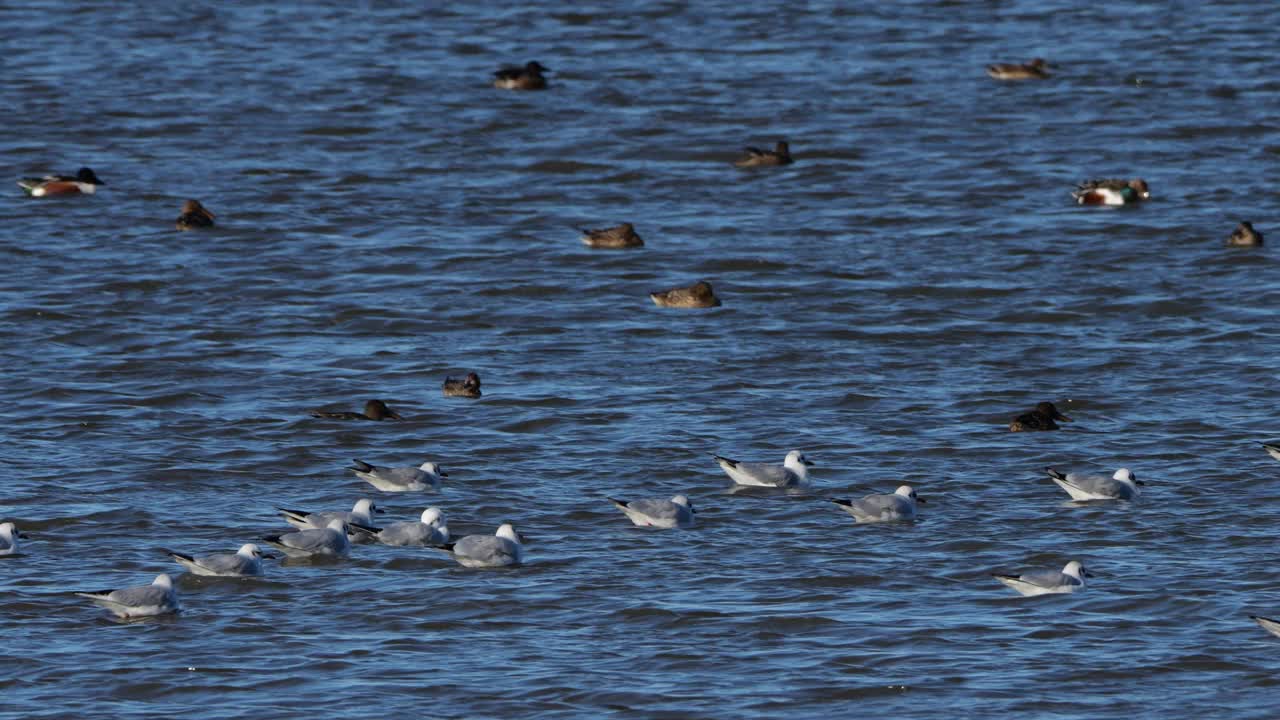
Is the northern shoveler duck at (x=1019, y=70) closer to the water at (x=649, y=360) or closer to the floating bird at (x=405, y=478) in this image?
the water at (x=649, y=360)

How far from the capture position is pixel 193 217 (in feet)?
107

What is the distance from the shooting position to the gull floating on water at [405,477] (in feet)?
68.1

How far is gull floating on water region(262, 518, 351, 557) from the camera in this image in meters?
18.4

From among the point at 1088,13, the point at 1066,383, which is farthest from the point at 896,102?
the point at 1066,383

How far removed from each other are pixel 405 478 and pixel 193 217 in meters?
12.9

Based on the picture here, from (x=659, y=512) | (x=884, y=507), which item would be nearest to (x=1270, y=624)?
(x=884, y=507)

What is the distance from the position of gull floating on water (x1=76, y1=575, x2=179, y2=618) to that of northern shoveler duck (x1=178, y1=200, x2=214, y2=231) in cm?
1610

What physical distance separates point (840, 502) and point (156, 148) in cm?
2225

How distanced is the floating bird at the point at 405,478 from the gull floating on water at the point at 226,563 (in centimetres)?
286

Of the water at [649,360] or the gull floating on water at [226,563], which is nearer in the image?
the water at [649,360]

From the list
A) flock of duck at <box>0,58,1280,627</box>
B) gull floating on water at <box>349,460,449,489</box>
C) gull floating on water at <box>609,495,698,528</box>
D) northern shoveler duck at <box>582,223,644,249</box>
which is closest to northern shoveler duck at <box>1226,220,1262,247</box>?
northern shoveler duck at <box>582,223,644,249</box>

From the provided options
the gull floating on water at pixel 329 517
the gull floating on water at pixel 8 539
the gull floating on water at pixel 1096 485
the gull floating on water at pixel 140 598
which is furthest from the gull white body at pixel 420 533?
the gull floating on water at pixel 1096 485

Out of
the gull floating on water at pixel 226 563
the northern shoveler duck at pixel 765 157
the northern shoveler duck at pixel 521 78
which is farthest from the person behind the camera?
the northern shoveler duck at pixel 521 78

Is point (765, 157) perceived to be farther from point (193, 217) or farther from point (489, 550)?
point (489, 550)
